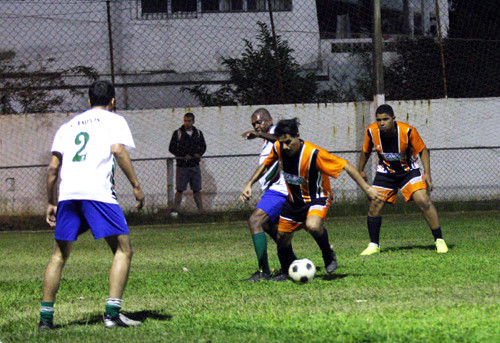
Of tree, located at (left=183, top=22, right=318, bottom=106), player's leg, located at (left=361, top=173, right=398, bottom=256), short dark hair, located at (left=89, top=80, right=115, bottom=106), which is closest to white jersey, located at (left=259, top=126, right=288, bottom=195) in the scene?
player's leg, located at (left=361, top=173, right=398, bottom=256)

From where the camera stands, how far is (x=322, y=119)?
1623 cm

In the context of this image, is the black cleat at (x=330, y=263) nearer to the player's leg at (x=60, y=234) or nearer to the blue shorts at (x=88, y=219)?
the blue shorts at (x=88, y=219)

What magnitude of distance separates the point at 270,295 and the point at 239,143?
384 inches

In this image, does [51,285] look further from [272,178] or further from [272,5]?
[272,5]

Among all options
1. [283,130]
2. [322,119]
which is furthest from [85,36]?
[283,130]

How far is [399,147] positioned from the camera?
31.2ft

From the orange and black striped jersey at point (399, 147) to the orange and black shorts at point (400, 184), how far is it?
7 cm

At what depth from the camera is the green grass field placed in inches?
195

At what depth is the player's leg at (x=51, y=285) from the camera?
5320mm

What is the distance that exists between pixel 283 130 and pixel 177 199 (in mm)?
8353

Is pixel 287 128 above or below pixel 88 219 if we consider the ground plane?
above

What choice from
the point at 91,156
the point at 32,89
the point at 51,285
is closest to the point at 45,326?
the point at 51,285

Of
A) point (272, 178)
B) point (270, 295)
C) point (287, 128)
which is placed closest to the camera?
point (270, 295)

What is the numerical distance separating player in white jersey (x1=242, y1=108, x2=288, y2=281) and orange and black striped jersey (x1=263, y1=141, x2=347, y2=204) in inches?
14.9
